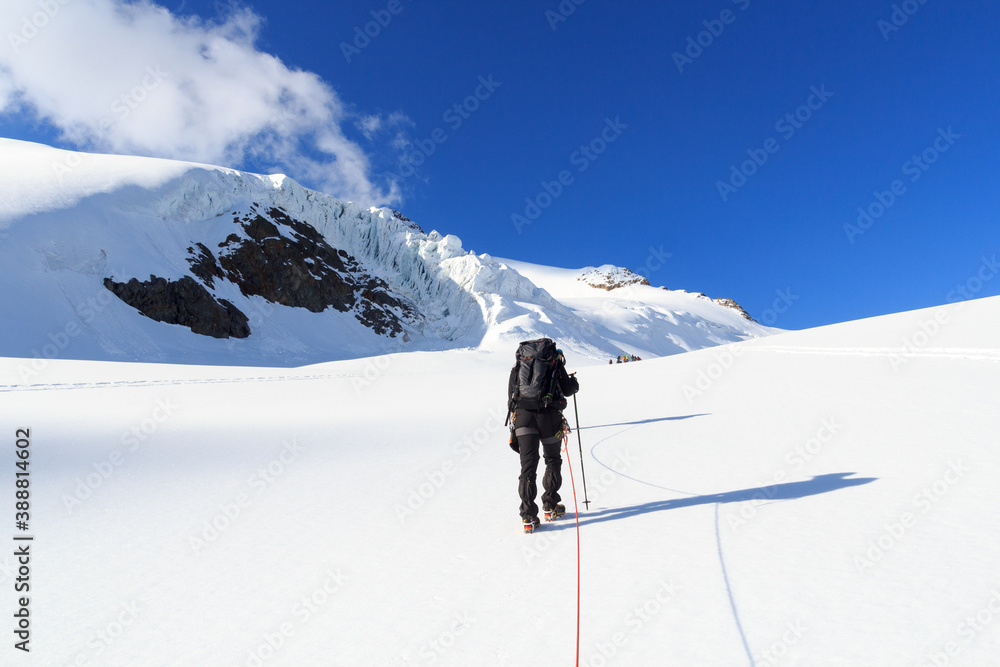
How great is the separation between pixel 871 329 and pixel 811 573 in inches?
527

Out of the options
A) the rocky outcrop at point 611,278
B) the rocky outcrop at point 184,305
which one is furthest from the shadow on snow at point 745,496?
the rocky outcrop at point 611,278

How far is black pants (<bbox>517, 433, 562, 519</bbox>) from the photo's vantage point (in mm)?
3844

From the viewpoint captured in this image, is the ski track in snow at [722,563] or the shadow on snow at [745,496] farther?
the shadow on snow at [745,496]

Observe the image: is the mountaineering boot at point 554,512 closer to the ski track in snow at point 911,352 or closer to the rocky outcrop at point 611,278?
the ski track in snow at point 911,352

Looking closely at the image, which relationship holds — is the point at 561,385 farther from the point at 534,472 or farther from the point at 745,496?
the point at 745,496

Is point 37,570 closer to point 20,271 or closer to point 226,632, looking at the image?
point 226,632

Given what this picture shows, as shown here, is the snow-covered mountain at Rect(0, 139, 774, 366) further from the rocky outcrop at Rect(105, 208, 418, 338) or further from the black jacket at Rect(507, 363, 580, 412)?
the black jacket at Rect(507, 363, 580, 412)

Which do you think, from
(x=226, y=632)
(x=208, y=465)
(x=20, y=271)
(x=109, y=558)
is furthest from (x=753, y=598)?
(x=20, y=271)

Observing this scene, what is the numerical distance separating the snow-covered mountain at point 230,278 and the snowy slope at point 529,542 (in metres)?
23.4

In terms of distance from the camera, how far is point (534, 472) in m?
4.03

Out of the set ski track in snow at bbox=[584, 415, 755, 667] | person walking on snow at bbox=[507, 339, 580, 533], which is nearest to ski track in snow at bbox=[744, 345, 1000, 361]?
ski track in snow at bbox=[584, 415, 755, 667]

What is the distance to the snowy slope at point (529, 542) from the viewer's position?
240 centimetres

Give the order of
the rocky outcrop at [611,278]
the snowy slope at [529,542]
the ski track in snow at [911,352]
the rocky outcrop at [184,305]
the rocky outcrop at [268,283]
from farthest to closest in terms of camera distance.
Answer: the rocky outcrop at [611,278] → the rocky outcrop at [268,283] → the rocky outcrop at [184,305] → the ski track in snow at [911,352] → the snowy slope at [529,542]

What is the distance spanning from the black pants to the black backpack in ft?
0.96
